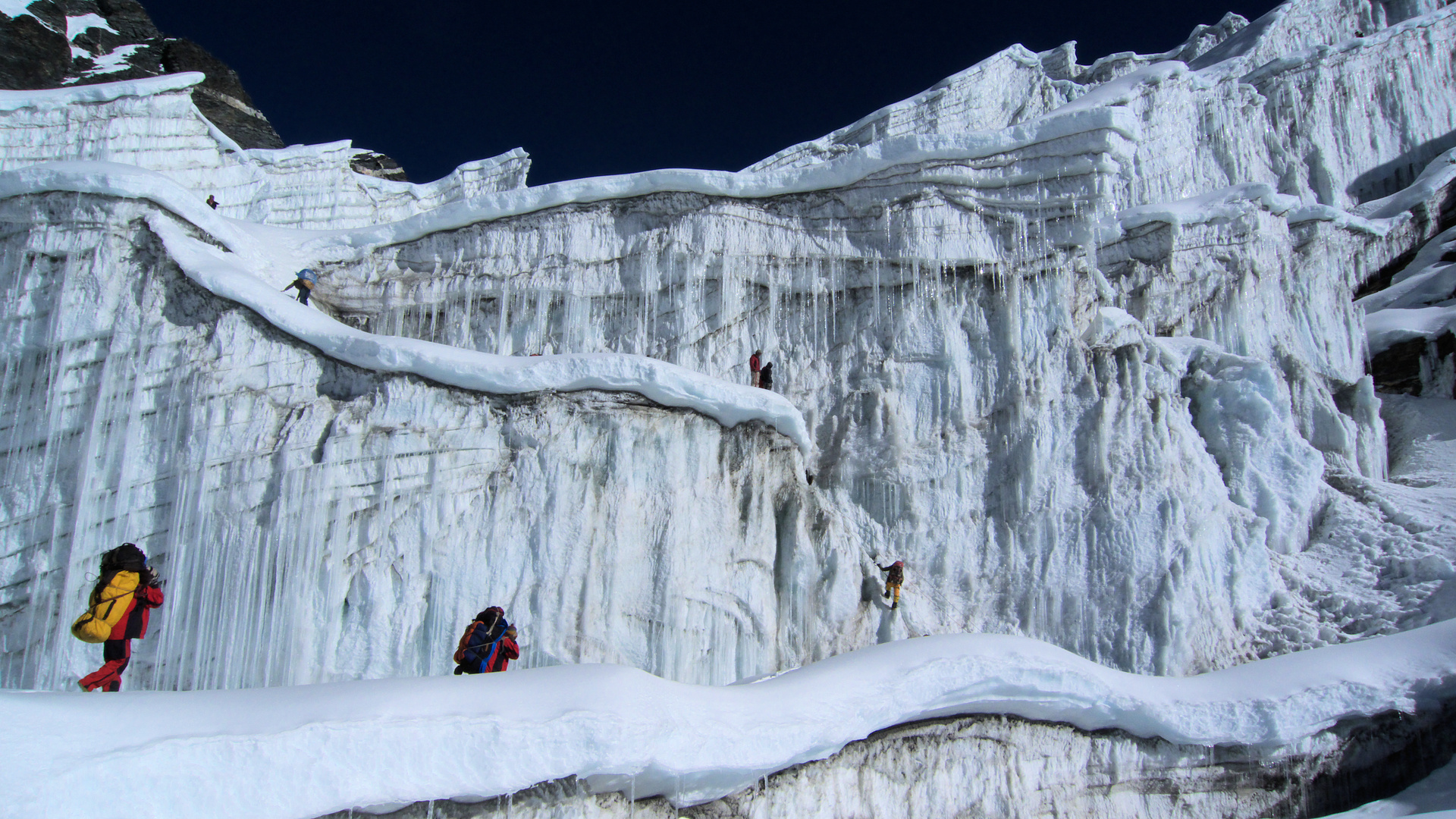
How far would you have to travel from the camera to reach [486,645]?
9.12m

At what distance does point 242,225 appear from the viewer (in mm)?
18266

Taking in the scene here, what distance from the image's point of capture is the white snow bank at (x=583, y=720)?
19.0ft

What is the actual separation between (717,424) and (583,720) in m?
6.79

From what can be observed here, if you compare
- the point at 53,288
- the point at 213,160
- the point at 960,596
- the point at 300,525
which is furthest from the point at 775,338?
the point at 213,160

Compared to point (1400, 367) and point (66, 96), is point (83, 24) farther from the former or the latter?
point (1400, 367)

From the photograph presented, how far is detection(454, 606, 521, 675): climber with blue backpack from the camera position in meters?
9.02

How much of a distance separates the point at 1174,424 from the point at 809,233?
7.19 metres

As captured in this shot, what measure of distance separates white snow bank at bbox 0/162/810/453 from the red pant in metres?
5.50

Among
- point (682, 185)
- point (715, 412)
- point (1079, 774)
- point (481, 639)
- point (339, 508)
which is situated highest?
point (682, 185)

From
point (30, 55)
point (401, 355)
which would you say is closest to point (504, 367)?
point (401, 355)

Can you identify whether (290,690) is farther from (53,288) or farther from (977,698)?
(53,288)

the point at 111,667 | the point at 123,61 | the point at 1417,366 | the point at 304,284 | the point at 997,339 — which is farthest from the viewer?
the point at 123,61

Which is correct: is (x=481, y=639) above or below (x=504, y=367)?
below

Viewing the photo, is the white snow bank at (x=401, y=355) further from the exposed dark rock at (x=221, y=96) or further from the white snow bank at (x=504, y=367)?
the exposed dark rock at (x=221, y=96)
